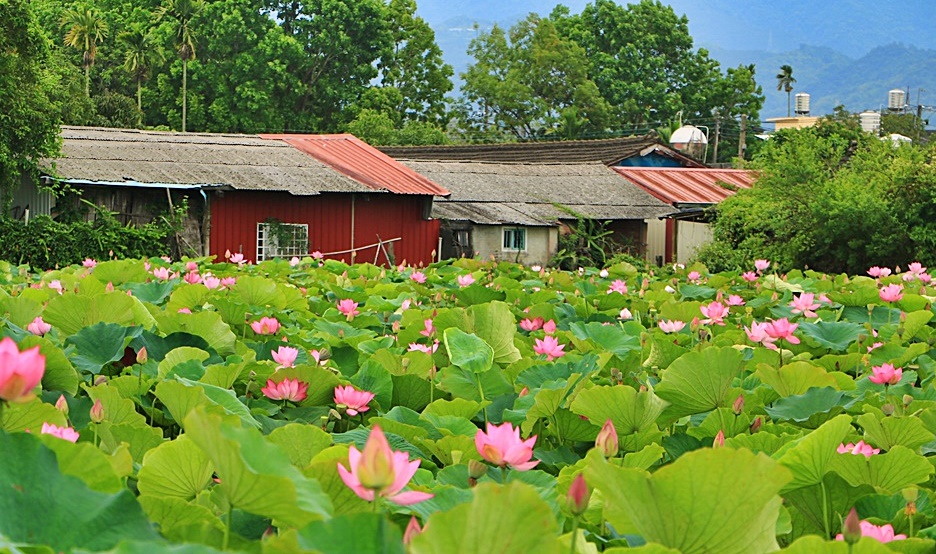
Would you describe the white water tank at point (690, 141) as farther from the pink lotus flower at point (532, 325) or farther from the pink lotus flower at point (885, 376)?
the pink lotus flower at point (885, 376)

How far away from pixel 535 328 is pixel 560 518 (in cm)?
203

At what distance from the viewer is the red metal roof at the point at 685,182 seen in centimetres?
2875

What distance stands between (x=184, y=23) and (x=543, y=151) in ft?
52.8

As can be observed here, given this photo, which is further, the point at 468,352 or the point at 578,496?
the point at 468,352

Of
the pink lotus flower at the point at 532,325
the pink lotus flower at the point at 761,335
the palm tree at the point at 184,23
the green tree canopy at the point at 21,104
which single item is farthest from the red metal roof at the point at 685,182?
the pink lotus flower at the point at 761,335

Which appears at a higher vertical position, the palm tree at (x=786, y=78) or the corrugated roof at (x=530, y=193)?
the palm tree at (x=786, y=78)

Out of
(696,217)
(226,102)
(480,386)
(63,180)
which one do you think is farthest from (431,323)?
(226,102)

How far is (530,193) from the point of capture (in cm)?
2706

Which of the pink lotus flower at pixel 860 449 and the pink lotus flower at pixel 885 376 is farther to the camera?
the pink lotus flower at pixel 885 376

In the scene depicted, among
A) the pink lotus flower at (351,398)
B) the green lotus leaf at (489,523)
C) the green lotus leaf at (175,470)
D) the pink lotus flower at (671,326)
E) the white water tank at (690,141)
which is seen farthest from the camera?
the white water tank at (690,141)

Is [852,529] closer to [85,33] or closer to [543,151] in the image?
[543,151]

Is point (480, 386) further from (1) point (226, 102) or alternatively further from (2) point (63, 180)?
(1) point (226, 102)

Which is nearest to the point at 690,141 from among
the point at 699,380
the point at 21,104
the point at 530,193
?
the point at 530,193

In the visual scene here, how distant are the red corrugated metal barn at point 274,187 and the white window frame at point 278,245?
0.02m
